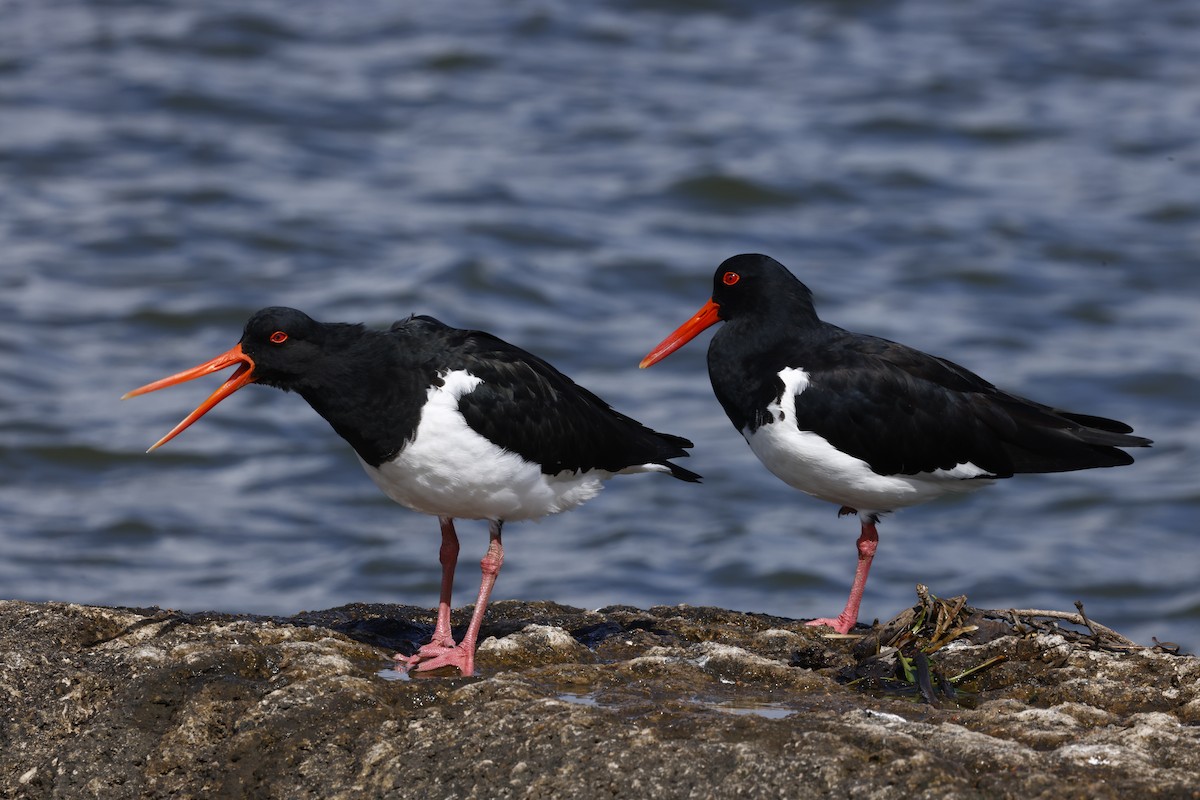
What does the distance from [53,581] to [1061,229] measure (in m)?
12.2

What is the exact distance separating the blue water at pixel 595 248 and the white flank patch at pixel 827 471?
4.37 metres

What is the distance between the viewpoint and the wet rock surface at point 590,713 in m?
4.48

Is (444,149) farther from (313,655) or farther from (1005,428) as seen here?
(313,655)

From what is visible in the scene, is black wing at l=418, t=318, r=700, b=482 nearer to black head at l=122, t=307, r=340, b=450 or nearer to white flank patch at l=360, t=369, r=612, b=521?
white flank patch at l=360, t=369, r=612, b=521

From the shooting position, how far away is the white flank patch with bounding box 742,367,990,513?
701 cm

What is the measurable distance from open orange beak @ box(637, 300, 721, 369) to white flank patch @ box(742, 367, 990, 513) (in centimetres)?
89

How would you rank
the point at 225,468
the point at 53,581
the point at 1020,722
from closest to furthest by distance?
the point at 1020,722 → the point at 53,581 → the point at 225,468

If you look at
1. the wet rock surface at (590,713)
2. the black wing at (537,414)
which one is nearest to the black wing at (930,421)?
the black wing at (537,414)

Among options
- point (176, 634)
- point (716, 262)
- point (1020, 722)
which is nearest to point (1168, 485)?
point (716, 262)

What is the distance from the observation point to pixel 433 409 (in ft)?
20.1

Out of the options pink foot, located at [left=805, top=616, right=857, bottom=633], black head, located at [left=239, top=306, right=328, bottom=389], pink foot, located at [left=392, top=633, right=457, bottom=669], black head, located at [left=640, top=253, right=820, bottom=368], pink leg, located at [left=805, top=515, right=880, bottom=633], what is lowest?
pink foot, located at [left=392, top=633, right=457, bottom=669]

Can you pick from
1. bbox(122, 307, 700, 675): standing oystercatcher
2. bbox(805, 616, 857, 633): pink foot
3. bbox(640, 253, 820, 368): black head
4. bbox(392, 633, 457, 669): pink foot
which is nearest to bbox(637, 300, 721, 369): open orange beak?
bbox(640, 253, 820, 368): black head

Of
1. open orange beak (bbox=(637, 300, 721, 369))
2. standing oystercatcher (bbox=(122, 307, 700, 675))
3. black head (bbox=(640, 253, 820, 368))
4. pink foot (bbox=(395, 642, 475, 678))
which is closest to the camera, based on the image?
pink foot (bbox=(395, 642, 475, 678))

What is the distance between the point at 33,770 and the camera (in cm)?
496
